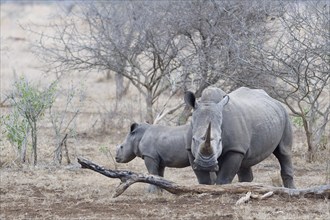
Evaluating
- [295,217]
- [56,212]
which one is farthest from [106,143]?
[295,217]

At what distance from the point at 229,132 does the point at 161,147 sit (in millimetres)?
1621

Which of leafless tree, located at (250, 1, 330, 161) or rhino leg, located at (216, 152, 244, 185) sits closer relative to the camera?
rhino leg, located at (216, 152, 244, 185)

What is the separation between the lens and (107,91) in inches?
947

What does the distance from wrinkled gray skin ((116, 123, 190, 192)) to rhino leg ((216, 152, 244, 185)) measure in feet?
3.70

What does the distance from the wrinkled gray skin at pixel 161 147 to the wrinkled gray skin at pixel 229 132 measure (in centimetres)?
85

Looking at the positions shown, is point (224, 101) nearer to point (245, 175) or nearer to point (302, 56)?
point (245, 175)

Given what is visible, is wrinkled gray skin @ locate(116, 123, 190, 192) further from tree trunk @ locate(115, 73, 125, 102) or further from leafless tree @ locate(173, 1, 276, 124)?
tree trunk @ locate(115, 73, 125, 102)

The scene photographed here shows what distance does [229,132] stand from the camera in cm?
887

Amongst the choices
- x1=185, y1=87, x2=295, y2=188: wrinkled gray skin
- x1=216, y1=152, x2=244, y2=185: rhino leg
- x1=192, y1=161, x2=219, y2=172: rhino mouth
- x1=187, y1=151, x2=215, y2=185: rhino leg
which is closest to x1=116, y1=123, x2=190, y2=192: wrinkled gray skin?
x1=185, y1=87, x2=295, y2=188: wrinkled gray skin

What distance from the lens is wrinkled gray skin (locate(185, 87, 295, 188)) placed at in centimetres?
844

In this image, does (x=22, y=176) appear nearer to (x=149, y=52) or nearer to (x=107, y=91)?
(x=149, y=52)

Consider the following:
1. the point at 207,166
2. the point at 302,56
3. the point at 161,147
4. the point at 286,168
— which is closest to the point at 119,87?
the point at 302,56

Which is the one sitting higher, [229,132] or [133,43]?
[133,43]

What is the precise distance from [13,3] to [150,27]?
54.1 m
